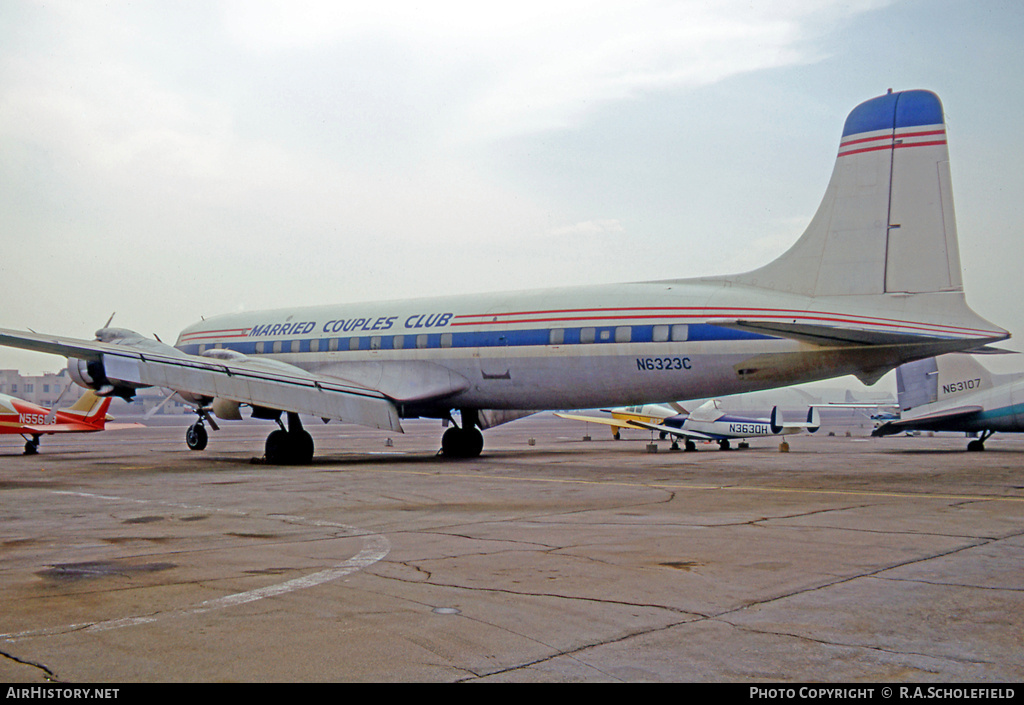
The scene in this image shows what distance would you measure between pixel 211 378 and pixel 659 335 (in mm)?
11344

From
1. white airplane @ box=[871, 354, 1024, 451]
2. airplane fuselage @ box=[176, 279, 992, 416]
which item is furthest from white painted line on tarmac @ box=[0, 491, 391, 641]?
white airplane @ box=[871, 354, 1024, 451]

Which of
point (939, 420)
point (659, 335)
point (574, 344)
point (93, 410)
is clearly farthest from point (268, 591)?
point (939, 420)

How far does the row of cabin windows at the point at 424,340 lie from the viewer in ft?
65.6

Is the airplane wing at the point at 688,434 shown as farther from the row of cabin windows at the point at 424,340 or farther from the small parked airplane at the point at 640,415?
the row of cabin windows at the point at 424,340

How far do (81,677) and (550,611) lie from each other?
9.85 feet

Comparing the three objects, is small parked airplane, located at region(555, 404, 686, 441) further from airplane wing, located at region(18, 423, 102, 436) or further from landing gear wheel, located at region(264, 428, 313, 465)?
airplane wing, located at region(18, 423, 102, 436)

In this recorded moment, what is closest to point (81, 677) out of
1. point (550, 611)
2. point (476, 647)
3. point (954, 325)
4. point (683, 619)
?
point (476, 647)

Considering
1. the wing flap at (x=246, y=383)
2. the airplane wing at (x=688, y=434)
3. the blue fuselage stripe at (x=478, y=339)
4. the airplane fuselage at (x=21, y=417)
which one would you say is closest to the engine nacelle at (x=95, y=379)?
the wing flap at (x=246, y=383)

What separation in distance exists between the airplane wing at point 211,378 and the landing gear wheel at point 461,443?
4.14 meters

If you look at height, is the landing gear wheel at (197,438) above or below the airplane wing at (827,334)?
below

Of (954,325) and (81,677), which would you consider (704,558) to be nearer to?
(81,677)

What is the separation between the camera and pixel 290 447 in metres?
23.1

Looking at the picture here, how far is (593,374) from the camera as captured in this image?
69.8ft

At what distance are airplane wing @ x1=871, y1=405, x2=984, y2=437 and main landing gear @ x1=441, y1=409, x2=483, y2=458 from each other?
18104mm
